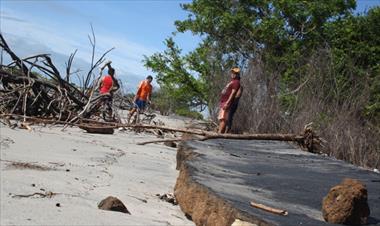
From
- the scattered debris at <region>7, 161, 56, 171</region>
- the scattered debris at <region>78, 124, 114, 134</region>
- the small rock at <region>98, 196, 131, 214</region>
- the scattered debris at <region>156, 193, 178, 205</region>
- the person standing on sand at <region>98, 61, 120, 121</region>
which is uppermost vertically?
the person standing on sand at <region>98, 61, 120, 121</region>

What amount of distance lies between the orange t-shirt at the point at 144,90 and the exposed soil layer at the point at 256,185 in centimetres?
730

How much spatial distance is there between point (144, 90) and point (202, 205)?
9.89 meters

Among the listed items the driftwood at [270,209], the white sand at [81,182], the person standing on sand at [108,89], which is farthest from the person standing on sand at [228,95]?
the driftwood at [270,209]

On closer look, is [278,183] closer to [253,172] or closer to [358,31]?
[253,172]

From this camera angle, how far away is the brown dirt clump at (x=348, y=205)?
2217 mm

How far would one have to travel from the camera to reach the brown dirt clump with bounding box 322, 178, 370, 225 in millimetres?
2217

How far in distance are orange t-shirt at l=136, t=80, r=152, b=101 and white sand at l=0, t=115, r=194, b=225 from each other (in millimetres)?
5847

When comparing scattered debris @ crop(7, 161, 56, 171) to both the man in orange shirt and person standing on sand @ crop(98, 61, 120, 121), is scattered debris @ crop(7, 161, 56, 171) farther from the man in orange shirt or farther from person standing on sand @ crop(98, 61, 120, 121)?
the man in orange shirt

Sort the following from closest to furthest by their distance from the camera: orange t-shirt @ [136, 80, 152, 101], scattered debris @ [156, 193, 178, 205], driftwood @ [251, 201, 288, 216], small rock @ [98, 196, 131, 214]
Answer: driftwood @ [251, 201, 288, 216], small rock @ [98, 196, 131, 214], scattered debris @ [156, 193, 178, 205], orange t-shirt @ [136, 80, 152, 101]

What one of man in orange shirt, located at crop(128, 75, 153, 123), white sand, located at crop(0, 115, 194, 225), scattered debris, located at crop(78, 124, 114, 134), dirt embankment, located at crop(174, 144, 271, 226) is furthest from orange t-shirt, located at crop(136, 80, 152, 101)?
dirt embankment, located at crop(174, 144, 271, 226)

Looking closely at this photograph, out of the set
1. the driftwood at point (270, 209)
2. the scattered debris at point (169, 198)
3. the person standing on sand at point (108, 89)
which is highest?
the person standing on sand at point (108, 89)

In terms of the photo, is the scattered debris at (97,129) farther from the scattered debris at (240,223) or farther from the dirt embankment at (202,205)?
the scattered debris at (240,223)

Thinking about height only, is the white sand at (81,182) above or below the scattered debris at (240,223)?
below

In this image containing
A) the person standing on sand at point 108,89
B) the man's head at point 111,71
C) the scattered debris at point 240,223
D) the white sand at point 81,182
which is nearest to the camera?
the scattered debris at point 240,223
